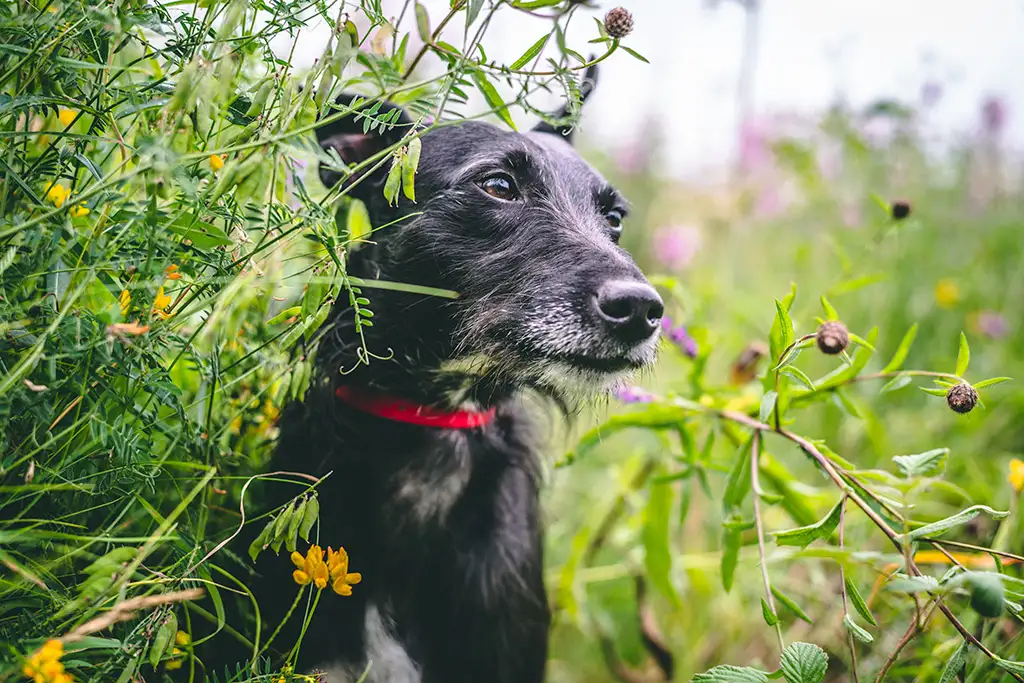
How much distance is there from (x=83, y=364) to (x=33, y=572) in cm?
39

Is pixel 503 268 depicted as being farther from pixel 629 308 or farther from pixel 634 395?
pixel 634 395

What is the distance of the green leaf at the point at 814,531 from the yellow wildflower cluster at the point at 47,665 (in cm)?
140

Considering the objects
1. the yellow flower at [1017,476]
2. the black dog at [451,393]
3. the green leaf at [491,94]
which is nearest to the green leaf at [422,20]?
the green leaf at [491,94]

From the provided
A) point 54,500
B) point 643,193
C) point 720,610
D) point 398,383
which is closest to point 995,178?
point 643,193

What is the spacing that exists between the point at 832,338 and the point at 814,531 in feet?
1.42

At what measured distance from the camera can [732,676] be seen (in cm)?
156

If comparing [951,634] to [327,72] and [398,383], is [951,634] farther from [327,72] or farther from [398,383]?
[327,72]

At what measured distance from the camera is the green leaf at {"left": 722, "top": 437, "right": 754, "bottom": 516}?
2.10 m

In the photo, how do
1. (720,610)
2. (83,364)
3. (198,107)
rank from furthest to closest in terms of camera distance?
(720,610), (83,364), (198,107)

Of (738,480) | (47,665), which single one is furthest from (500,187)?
(47,665)

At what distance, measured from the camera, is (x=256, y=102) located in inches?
53.2

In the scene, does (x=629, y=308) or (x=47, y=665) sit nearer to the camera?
(x=47, y=665)

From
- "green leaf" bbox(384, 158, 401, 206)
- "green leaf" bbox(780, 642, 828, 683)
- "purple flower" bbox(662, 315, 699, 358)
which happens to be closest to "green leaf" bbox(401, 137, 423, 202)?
"green leaf" bbox(384, 158, 401, 206)

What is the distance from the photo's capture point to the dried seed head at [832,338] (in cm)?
159
